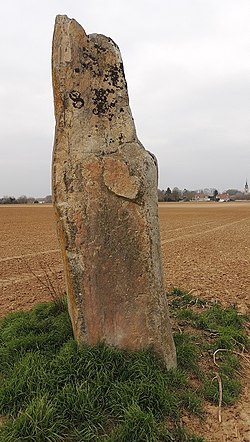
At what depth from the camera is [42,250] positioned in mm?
15898

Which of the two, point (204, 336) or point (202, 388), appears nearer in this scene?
point (202, 388)

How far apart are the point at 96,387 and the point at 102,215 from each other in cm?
167

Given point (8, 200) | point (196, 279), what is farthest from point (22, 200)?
point (196, 279)

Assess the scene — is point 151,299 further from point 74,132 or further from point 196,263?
point 196,263

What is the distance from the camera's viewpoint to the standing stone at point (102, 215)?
389cm

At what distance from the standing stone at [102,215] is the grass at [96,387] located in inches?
11.1

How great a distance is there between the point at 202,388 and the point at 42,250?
12.7m

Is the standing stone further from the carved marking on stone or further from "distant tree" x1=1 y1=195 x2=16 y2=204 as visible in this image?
"distant tree" x1=1 y1=195 x2=16 y2=204

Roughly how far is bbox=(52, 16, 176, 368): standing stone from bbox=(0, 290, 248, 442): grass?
0.28 meters

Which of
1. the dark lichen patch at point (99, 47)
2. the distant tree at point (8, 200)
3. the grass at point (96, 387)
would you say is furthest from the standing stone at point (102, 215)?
the distant tree at point (8, 200)

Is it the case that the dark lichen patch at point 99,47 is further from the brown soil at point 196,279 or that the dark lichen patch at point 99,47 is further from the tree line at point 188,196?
the tree line at point 188,196

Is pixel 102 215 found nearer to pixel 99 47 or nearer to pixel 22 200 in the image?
pixel 99 47

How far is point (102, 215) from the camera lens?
3914 mm

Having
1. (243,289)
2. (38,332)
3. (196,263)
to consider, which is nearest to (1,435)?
(38,332)
